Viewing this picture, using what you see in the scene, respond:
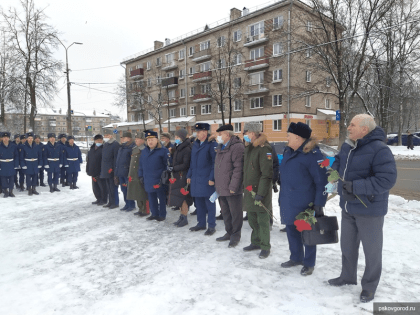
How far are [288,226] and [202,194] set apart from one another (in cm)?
188

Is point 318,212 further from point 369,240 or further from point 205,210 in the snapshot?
point 205,210

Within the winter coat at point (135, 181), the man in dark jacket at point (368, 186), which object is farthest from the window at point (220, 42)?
the man in dark jacket at point (368, 186)

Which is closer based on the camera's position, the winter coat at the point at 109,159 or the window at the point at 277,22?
the winter coat at the point at 109,159

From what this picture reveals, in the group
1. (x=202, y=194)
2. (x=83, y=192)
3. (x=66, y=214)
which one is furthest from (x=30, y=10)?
(x=202, y=194)

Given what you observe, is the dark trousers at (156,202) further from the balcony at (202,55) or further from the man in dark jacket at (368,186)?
the balcony at (202,55)

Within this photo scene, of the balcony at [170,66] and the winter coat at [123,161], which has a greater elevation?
the balcony at [170,66]

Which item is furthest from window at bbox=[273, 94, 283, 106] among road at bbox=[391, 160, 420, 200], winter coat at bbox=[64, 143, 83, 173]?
winter coat at bbox=[64, 143, 83, 173]

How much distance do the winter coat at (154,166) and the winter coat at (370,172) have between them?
12.8 feet

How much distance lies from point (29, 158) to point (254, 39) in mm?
29570

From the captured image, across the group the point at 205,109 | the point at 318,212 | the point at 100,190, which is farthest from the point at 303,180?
the point at 205,109

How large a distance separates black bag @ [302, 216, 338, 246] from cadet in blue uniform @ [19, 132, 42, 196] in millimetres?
9429

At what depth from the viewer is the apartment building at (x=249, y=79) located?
29.5 meters

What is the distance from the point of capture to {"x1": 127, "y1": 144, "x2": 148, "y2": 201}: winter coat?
647cm

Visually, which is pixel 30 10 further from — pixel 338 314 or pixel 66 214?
pixel 338 314
